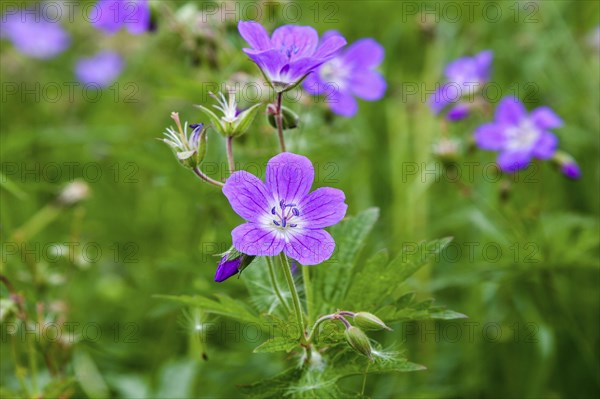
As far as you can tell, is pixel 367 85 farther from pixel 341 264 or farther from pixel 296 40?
pixel 341 264

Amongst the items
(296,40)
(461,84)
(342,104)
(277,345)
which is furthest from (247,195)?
(461,84)

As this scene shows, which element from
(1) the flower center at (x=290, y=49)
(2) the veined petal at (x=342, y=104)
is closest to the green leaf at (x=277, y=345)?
(1) the flower center at (x=290, y=49)

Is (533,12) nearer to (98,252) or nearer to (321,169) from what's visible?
(321,169)

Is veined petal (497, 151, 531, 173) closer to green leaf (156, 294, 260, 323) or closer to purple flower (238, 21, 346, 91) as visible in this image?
purple flower (238, 21, 346, 91)

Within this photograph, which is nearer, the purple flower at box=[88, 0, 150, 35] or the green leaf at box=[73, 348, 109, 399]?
the green leaf at box=[73, 348, 109, 399]

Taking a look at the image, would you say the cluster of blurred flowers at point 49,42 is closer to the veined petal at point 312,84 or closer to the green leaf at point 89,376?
the green leaf at point 89,376

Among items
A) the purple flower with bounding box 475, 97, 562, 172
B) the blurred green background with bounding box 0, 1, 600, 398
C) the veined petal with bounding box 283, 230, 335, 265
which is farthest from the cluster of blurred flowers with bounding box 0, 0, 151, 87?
the veined petal with bounding box 283, 230, 335, 265

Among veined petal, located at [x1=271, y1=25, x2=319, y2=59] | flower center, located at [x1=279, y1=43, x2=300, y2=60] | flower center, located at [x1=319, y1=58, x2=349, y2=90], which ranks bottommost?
flower center, located at [x1=319, y1=58, x2=349, y2=90]
